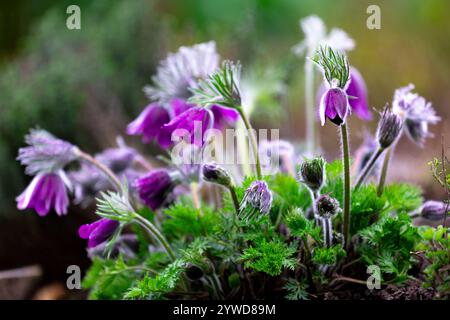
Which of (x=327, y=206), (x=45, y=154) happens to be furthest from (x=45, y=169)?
(x=327, y=206)

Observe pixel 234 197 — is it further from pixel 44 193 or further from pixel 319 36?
pixel 319 36

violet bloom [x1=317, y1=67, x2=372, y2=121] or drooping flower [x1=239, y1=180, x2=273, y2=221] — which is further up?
violet bloom [x1=317, y1=67, x2=372, y2=121]

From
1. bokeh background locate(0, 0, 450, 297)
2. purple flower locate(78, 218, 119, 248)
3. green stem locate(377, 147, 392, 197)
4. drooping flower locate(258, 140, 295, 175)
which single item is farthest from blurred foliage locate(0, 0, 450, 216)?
purple flower locate(78, 218, 119, 248)

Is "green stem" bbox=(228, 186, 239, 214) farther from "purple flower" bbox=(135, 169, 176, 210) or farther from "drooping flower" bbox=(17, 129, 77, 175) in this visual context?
"drooping flower" bbox=(17, 129, 77, 175)

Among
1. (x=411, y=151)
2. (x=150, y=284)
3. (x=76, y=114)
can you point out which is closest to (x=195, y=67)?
(x=150, y=284)

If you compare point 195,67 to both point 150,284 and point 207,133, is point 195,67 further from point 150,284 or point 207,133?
point 150,284
